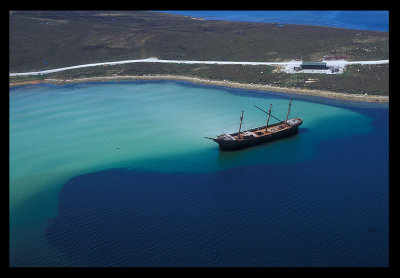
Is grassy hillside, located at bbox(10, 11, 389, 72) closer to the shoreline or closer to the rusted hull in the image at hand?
the shoreline

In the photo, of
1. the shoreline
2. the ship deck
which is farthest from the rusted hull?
the shoreline

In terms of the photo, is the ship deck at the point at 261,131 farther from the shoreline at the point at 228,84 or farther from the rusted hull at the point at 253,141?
the shoreline at the point at 228,84

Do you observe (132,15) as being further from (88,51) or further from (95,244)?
(95,244)

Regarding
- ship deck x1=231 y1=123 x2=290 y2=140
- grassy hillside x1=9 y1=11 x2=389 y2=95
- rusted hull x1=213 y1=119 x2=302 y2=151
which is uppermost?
grassy hillside x1=9 y1=11 x2=389 y2=95

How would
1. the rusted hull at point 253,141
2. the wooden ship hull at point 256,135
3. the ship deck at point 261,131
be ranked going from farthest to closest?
the ship deck at point 261,131
the wooden ship hull at point 256,135
the rusted hull at point 253,141

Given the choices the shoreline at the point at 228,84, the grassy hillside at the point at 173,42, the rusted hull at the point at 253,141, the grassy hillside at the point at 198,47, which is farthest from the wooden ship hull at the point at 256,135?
the grassy hillside at the point at 173,42

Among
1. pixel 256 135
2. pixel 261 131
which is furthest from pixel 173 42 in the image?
pixel 256 135

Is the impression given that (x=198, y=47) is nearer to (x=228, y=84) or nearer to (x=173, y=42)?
(x=173, y=42)

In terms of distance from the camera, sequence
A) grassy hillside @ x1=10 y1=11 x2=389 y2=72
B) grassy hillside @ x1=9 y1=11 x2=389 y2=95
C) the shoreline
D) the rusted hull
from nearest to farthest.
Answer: the rusted hull, the shoreline, grassy hillside @ x1=9 y1=11 x2=389 y2=95, grassy hillside @ x1=10 y1=11 x2=389 y2=72

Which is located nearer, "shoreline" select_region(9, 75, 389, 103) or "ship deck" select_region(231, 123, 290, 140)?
"ship deck" select_region(231, 123, 290, 140)
